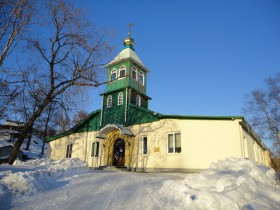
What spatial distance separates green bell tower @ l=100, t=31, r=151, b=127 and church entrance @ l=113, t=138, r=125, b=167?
1774 millimetres

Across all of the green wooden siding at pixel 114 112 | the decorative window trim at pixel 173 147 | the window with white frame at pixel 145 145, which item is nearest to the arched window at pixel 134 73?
the green wooden siding at pixel 114 112

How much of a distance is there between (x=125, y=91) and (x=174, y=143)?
23.0 feet

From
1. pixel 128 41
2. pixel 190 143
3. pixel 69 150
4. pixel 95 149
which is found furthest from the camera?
pixel 128 41

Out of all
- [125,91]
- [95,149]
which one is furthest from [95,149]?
[125,91]

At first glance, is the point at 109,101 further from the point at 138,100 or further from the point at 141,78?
the point at 141,78

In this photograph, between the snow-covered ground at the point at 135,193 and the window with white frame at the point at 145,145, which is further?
the window with white frame at the point at 145,145

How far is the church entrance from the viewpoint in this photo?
63.0 ft

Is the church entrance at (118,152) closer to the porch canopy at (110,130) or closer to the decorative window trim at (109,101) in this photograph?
the porch canopy at (110,130)

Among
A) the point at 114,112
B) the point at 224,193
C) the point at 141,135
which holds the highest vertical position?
the point at 114,112

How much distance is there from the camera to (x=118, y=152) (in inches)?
771

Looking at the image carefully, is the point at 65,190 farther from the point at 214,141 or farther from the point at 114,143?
the point at 114,143

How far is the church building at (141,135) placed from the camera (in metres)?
14.5

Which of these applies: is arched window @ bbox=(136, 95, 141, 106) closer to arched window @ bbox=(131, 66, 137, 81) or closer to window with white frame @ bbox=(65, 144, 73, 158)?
arched window @ bbox=(131, 66, 137, 81)

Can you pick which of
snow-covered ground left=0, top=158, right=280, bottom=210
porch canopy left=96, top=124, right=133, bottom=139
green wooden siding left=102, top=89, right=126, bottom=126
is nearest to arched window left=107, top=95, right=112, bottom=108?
green wooden siding left=102, top=89, right=126, bottom=126
